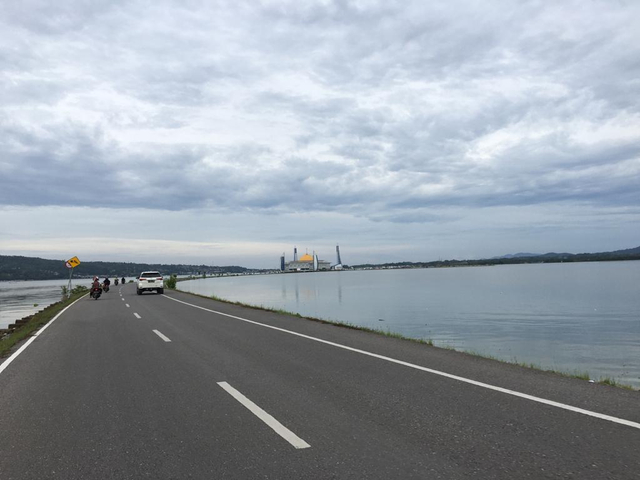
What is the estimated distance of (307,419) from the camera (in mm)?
5652

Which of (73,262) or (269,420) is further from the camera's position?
(73,262)

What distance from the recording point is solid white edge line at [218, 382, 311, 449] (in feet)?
16.0

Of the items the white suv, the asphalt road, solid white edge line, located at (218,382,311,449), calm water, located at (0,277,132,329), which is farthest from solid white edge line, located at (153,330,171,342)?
the white suv

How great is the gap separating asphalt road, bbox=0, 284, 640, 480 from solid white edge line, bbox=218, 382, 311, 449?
0.07 ft

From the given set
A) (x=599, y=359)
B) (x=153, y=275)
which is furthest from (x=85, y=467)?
(x=153, y=275)

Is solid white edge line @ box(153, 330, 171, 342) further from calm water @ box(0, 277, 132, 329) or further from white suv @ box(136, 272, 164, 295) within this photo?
white suv @ box(136, 272, 164, 295)

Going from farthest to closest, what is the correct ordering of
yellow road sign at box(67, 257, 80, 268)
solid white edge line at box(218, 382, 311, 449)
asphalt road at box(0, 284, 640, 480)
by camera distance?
yellow road sign at box(67, 257, 80, 268) → solid white edge line at box(218, 382, 311, 449) → asphalt road at box(0, 284, 640, 480)

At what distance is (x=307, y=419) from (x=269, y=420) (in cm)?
46

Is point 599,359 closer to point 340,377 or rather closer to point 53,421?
point 340,377

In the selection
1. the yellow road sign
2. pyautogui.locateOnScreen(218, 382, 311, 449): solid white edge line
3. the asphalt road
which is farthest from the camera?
the yellow road sign

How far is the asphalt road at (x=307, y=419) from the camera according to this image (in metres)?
4.31

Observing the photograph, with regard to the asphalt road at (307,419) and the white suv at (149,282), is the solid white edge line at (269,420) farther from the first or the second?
the white suv at (149,282)

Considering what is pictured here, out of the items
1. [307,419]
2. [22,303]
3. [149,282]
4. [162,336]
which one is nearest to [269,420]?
[307,419]

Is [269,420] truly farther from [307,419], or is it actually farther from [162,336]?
[162,336]
